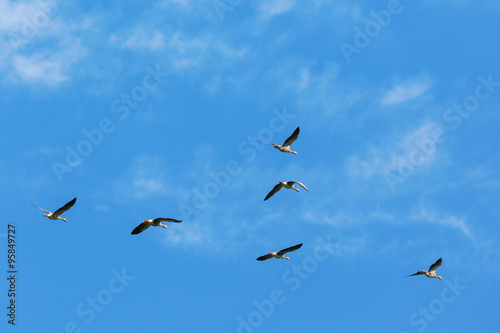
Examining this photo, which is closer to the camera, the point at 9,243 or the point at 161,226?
the point at 161,226

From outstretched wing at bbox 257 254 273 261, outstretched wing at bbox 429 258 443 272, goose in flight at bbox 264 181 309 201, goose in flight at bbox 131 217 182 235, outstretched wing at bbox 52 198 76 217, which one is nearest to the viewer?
goose in flight at bbox 131 217 182 235

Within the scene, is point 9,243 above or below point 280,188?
above

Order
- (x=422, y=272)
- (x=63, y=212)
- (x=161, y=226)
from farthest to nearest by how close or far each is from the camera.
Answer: (x=422, y=272)
(x=63, y=212)
(x=161, y=226)

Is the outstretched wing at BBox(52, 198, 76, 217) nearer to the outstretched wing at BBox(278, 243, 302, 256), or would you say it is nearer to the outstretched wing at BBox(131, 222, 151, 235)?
the outstretched wing at BBox(131, 222, 151, 235)

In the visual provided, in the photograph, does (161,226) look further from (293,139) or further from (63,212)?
(293,139)

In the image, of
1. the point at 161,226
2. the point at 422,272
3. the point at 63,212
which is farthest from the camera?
the point at 422,272

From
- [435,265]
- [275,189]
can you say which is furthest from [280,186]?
[435,265]

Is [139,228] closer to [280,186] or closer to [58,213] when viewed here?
[58,213]

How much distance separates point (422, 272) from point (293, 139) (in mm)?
19087

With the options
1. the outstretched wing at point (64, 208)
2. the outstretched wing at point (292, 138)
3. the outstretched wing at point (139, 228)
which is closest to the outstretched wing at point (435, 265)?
the outstretched wing at point (292, 138)

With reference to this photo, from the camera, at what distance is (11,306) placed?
70.3 metres

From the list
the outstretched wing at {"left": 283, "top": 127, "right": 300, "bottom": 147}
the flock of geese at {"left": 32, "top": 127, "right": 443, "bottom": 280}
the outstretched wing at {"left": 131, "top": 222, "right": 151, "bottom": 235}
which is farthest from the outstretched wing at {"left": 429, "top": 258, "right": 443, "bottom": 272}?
the outstretched wing at {"left": 131, "top": 222, "right": 151, "bottom": 235}

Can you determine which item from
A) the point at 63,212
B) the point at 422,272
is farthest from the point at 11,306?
the point at 422,272

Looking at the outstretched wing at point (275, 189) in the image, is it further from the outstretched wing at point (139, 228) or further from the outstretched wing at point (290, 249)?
the outstretched wing at point (139, 228)
